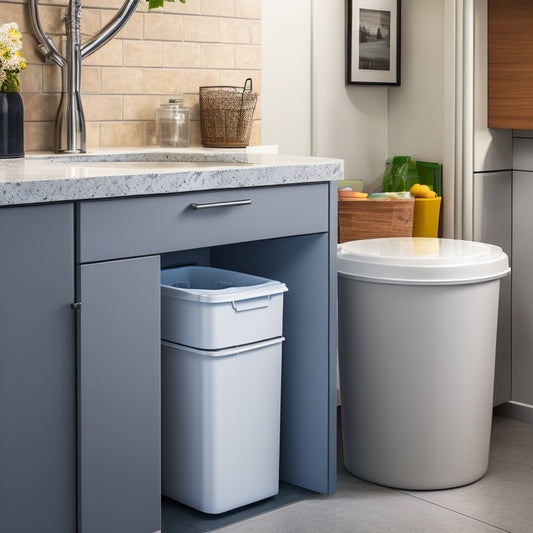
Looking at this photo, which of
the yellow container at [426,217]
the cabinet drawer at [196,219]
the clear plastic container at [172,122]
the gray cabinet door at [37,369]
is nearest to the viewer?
the gray cabinet door at [37,369]

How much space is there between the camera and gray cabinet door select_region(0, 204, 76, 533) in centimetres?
176

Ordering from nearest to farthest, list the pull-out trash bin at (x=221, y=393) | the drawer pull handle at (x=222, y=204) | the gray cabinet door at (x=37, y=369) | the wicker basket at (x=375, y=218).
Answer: the gray cabinet door at (x=37, y=369)
the drawer pull handle at (x=222, y=204)
the pull-out trash bin at (x=221, y=393)
the wicker basket at (x=375, y=218)

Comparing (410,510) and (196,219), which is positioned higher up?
(196,219)

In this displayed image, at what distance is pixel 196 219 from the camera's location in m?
2.03

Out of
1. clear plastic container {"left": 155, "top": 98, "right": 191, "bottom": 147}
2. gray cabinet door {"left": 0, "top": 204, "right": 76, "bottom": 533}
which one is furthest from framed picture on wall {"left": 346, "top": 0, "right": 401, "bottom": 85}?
gray cabinet door {"left": 0, "top": 204, "right": 76, "bottom": 533}

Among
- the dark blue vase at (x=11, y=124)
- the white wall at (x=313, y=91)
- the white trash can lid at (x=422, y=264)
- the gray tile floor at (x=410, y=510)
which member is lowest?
the gray tile floor at (x=410, y=510)

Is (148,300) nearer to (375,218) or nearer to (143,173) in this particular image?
(143,173)

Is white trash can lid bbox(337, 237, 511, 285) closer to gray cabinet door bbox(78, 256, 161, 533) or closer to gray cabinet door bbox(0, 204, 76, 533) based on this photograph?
gray cabinet door bbox(78, 256, 161, 533)

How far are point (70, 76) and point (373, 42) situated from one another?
44.1 inches

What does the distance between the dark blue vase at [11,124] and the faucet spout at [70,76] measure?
0.54ft

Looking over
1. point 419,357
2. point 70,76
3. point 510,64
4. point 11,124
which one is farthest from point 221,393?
point 510,64

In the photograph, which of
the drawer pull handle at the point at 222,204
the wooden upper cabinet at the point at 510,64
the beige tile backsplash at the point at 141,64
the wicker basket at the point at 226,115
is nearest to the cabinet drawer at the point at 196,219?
the drawer pull handle at the point at 222,204

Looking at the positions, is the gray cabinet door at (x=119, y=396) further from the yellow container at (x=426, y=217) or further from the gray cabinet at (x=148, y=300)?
the yellow container at (x=426, y=217)

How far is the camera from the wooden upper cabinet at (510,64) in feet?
9.35
